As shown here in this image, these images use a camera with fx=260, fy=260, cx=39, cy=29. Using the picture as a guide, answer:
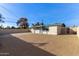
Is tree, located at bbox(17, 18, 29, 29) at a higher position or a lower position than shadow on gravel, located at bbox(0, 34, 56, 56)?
higher

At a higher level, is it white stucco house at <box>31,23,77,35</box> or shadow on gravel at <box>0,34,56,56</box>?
white stucco house at <box>31,23,77,35</box>

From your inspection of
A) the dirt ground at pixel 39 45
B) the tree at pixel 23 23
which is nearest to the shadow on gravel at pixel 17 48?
the dirt ground at pixel 39 45

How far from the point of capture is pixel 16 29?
387 centimetres

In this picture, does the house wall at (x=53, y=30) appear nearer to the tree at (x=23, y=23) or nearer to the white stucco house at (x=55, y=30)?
the white stucco house at (x=55, y=30)

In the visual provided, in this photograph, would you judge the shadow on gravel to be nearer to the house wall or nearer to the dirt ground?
the dirt ground

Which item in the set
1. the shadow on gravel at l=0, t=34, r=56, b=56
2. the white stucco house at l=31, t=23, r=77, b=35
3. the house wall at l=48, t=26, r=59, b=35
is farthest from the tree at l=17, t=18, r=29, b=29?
the house wall at l=48, t=26, r=59, b=35

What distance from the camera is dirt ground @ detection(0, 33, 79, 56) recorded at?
3.79 metres

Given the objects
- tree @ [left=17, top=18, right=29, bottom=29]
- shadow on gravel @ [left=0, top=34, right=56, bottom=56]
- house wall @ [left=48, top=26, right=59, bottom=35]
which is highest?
tree @ [left=17, top=18, right=29, bottom=29]

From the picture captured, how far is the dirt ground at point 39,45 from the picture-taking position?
3.79 meters

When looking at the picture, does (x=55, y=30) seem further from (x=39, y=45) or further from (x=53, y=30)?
(x=39, y=45)

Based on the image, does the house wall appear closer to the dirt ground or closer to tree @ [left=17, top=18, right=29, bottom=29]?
the dirt ground

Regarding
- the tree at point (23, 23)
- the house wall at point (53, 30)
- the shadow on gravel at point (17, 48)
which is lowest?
the shadow on gravel at point (17, 48)

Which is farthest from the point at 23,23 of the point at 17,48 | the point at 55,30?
the point at 55,30

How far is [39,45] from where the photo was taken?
3.83m
